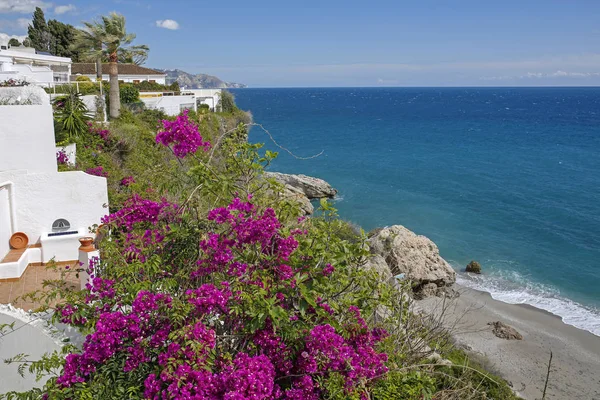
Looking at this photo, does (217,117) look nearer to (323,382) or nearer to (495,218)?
(495,218)

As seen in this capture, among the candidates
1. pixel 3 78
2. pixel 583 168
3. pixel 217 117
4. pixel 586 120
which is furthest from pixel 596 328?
pixel 586 120

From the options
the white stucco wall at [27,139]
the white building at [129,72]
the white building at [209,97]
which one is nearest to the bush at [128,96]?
the white building at [209,97]

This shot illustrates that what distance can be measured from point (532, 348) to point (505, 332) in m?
0.99

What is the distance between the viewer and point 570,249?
25.4m

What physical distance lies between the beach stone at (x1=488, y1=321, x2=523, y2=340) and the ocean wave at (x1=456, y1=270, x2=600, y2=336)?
262 centimetres

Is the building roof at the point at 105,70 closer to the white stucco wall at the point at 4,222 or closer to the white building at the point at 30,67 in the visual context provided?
the white building at the point at 30,67

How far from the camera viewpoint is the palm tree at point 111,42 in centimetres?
2422

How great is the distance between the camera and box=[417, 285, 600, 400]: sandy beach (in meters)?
14.0

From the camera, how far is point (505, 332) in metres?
17.1

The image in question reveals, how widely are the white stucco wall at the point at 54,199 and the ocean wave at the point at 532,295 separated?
16122mm

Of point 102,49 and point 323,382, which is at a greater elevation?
point 102,49

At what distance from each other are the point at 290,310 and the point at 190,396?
3.97 ft

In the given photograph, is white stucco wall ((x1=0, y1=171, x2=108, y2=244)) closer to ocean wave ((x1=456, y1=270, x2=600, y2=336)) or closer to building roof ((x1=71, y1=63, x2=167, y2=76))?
ocean wave ((x1=456, y1=270, x2=600, y2=336))

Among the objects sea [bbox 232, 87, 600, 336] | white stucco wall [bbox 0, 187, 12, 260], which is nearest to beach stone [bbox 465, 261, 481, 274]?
sea [bbox 232, 87, 600, 336]
